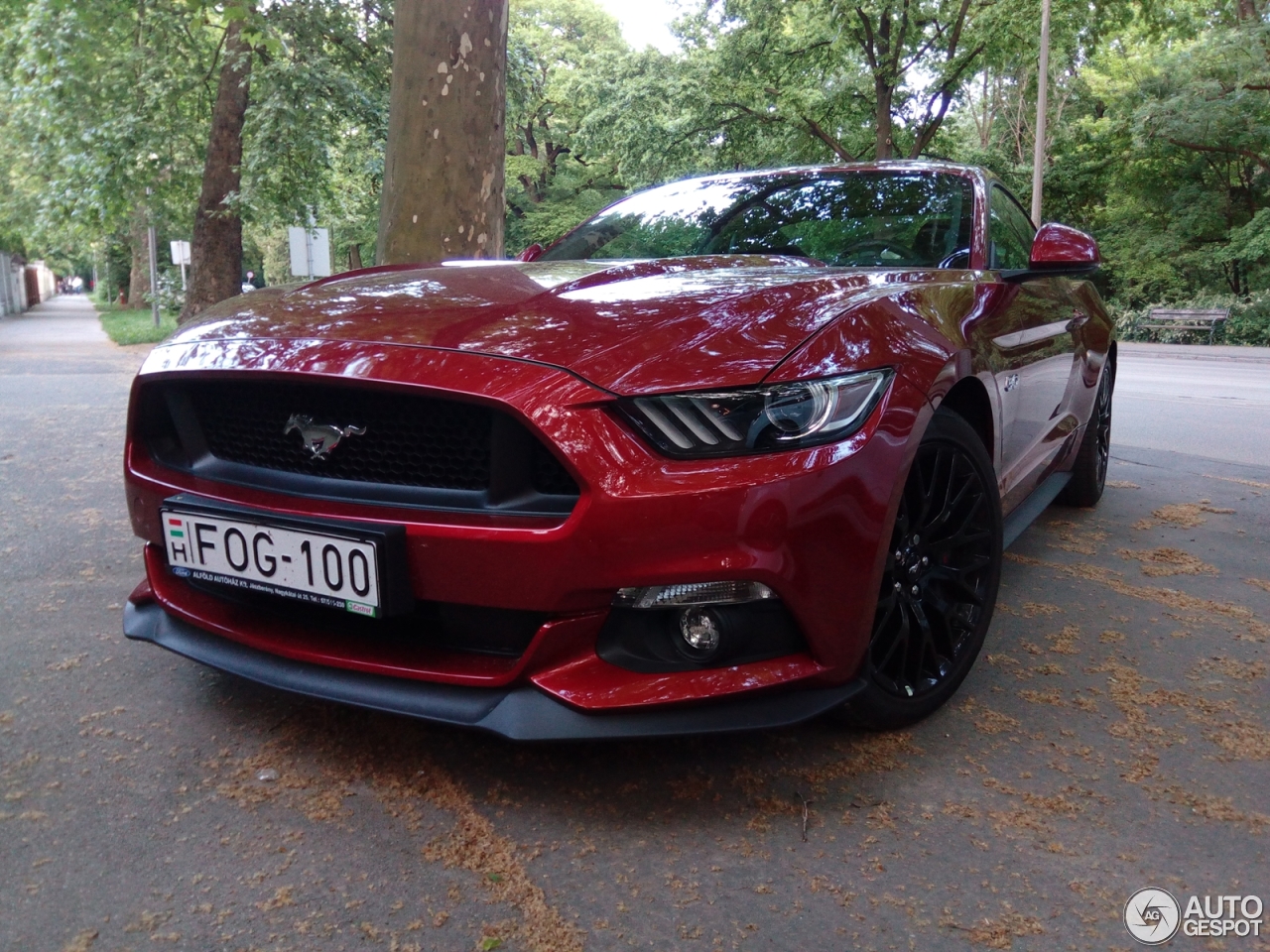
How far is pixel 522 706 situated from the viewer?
5.85 ft

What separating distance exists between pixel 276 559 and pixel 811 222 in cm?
201

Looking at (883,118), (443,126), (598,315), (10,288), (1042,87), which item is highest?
(1042,87)

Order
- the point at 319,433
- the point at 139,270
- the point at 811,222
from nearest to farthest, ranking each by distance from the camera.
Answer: the point at 319,433
the point at 811,222
the point at 139,270

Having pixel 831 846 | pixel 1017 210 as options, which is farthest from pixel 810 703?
pixel 1017 210

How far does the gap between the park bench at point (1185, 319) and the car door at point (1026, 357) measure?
22561mm

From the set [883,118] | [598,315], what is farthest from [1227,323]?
[598,315]

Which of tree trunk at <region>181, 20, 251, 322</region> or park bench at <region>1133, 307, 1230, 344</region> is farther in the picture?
park bench at <region>1133, 307, 1230, 344</region>

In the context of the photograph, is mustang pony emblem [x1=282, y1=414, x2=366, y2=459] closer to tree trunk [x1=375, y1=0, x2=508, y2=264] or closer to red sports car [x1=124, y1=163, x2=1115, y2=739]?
red sports car [x1=124, y1=163, x2=1115, y2=739]

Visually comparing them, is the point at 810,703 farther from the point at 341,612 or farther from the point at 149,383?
the point at 149,383

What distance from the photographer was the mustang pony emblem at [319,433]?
6.51 ft

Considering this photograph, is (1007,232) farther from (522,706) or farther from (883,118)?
(883,118)

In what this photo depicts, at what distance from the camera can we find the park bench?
2305 cm

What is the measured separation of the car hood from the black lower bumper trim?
0.57m

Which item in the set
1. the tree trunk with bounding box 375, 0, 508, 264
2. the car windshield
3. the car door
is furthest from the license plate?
the tree trunk with bounding box 375, 0, 508, 264
